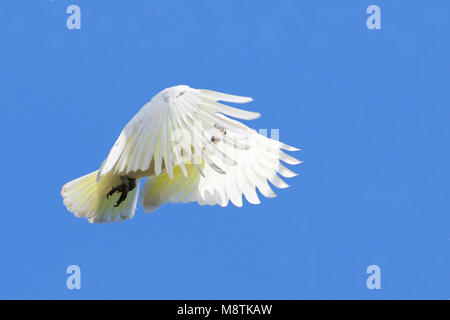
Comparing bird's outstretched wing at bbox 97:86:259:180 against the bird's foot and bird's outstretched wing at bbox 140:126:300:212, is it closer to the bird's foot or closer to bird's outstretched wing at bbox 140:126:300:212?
the bird's foot

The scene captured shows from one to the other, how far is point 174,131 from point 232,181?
4.06ft

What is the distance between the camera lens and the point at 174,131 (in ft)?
40.0

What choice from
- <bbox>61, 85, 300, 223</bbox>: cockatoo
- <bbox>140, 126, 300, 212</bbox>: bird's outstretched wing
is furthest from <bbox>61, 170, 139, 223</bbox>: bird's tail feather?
<bbox>140, 126, 300, 212</bbox>: bird's outstretched wing

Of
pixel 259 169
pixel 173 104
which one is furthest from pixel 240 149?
pixel 173 104

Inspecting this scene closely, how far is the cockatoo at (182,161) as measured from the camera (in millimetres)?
12148

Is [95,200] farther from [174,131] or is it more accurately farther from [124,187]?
[174,131]

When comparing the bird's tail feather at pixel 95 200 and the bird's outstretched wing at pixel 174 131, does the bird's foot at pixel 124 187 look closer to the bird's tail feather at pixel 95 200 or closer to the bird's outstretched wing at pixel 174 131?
the bird's tail feather at pixel 95 200

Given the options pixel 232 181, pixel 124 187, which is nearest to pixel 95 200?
pixel 124 187

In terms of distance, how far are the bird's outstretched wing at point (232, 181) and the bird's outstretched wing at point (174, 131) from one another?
0.59 meters

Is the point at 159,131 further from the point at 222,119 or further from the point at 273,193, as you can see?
the point at 273,193

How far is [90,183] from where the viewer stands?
13188mm

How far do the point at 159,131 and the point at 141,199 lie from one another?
1.33 m

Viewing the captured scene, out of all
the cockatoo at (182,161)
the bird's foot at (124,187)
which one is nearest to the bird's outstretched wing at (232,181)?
the cockatoo at (182,161)

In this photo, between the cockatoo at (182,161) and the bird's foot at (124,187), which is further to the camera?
the bird's foot at (124,187)
